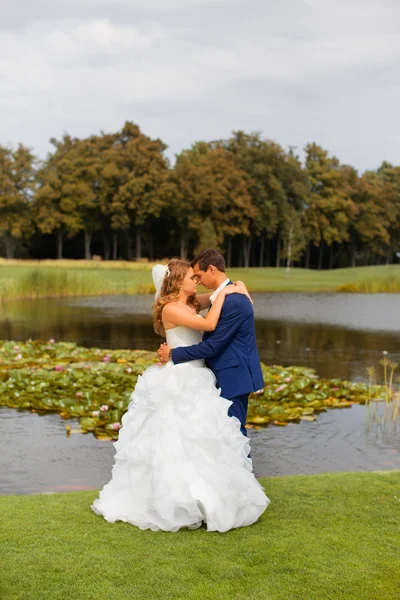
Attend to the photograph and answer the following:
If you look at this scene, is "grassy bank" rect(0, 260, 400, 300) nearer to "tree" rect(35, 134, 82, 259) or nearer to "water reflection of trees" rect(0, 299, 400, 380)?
"water reflection of trees" rect(0, 299, 400, 380)

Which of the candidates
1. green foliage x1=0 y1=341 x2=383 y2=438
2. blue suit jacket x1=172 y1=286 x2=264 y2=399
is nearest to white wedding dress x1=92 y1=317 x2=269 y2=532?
blue suit jacket x1=172 y1=286 x2=264 y2=399

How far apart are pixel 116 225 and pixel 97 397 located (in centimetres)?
5104

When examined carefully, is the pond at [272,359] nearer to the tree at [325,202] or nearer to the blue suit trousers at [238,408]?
the blue suit trousers at [238,408]

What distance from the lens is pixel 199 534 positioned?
18.3ft

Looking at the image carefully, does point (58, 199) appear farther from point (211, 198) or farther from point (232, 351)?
point (232, 351)

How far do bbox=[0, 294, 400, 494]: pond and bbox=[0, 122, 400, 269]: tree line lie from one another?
986 inches

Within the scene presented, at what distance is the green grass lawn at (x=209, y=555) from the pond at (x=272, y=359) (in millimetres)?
2405

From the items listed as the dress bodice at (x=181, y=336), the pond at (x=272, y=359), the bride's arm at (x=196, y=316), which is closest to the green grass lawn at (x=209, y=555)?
the dress bodice at (x=181, y=336)

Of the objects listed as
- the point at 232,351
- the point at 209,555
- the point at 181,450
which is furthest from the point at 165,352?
the point at 209,555

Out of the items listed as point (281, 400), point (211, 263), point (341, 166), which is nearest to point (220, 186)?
point (341, 166)

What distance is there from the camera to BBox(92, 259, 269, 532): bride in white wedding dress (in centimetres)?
560

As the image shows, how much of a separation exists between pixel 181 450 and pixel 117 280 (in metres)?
38.5

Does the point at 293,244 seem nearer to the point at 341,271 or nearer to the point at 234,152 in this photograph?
the point at 341,271

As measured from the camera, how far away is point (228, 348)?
6012 millimetres
